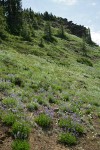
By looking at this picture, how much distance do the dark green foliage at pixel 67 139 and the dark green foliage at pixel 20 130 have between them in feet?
5.44

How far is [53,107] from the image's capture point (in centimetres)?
1722

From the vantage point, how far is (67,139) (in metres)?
13.1

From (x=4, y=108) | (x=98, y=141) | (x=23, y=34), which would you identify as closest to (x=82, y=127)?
(x=98, y=141)

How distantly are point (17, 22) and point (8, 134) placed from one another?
76.0m

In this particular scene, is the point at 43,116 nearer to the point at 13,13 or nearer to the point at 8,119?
the point at 8,119

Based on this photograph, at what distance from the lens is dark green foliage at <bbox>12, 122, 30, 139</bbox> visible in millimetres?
12186

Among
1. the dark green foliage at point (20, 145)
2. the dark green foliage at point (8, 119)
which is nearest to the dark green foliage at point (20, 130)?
the dark green foliage at point (8, 119)

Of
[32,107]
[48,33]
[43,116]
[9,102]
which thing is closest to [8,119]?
[9,102]

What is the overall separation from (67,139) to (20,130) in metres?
2.31

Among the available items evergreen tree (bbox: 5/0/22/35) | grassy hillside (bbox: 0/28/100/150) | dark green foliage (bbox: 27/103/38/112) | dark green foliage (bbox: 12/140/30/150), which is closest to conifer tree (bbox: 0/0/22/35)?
evergreen tree (bbox: 5/0/22/35)

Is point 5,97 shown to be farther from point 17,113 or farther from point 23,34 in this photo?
point 23,34

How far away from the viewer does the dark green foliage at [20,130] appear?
40.0 ft

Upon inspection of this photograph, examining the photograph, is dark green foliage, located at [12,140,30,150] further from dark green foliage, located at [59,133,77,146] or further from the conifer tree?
the conifer tree

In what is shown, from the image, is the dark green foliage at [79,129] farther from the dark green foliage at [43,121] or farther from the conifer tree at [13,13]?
the conifer tree at [13,13]
